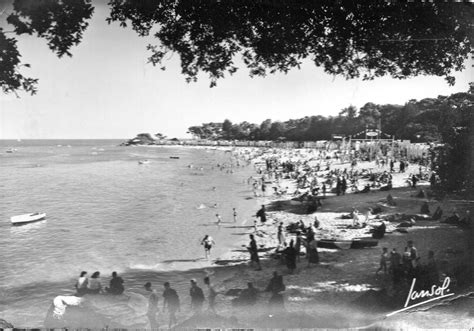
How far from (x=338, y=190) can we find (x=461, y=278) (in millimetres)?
15041

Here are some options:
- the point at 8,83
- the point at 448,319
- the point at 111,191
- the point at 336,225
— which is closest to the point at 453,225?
the point at 336,225

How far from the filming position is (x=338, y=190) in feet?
70.1

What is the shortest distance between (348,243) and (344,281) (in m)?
3.13

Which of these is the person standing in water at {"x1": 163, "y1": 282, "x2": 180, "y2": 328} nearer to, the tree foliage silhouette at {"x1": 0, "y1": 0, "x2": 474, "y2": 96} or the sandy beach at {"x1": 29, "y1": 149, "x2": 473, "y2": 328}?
the sandy beach at {"x1": 29, "y1": 149, "x2": 473, "y2": 328}

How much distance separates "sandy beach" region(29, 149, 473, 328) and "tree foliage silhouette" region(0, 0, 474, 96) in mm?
4196

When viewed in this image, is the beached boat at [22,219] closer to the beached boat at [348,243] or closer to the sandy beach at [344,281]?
the sandy beach at [344,281]

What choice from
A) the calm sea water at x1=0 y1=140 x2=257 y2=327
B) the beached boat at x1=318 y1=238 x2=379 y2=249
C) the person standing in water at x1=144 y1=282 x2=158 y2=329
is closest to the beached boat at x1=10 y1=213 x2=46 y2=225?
the calm sea water at x1=0 y1=140 x2=257 y2=327

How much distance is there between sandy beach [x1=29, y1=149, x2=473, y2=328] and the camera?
622 centimetres

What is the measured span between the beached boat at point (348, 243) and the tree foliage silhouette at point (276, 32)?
5.82 meters

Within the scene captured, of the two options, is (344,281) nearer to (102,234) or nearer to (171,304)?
(171,304)

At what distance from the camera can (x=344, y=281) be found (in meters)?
8.27

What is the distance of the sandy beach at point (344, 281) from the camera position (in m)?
6.22
